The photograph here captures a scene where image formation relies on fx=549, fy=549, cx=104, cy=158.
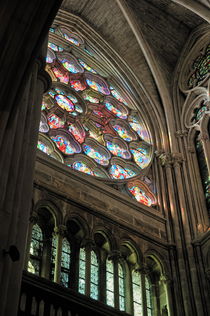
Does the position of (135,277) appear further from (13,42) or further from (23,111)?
(13,42)

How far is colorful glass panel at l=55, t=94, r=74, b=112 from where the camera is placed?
1564 centimetres

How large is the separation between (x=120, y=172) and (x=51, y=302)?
649cm

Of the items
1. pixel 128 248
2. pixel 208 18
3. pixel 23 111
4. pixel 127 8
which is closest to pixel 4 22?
pixel 23 111

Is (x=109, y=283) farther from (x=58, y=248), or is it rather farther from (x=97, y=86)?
(x=97, y=86)

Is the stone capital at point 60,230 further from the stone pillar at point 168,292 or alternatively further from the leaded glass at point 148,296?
the stone pillar at point 168,292

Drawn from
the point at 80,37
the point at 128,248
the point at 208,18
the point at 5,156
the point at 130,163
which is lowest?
the point at 5,156

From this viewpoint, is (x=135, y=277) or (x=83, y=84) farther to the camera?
(x=83, y=84)

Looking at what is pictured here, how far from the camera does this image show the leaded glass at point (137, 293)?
38.1 feet

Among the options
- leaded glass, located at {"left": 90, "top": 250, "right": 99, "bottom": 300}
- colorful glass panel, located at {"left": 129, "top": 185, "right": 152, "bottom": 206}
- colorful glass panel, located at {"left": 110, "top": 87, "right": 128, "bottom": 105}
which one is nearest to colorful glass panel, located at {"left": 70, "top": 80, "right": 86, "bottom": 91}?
colorful glass panel, located at {"left": 110, "top": 87, "right": 128, "bottom": 105}

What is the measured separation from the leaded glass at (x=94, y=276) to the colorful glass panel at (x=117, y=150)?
4.18 meters

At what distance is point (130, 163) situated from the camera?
50.6 feet

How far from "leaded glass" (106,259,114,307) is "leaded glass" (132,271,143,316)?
60 centimetres

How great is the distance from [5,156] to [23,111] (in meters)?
1.35

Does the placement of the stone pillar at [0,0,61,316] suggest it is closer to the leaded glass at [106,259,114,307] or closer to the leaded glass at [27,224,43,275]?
the leaded glass at [27,224,43,275]
